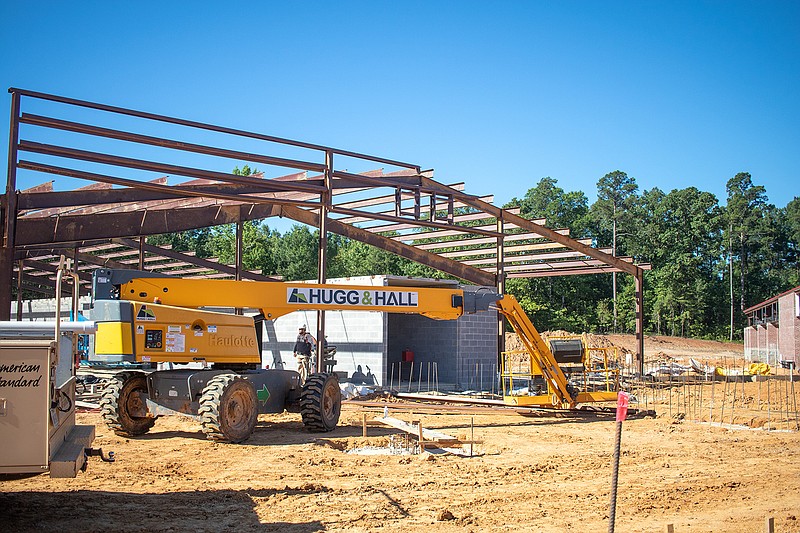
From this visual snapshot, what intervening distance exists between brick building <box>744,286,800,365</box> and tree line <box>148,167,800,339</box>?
8953 mm

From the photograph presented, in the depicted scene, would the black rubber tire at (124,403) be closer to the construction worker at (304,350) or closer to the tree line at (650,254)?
the construction worker at (304,350)

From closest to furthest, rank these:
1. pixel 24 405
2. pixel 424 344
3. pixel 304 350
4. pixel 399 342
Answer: pixel 24 405 < pixel 304 350 < pixel 424 344 < pixel 399 342

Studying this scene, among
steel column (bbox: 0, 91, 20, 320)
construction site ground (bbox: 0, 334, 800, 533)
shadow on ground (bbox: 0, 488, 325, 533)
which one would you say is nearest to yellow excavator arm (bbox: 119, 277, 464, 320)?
construction site ground (bbox: 0, 334, 800, 533)

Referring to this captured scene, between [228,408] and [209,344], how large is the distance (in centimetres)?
126

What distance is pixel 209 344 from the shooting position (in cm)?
1418

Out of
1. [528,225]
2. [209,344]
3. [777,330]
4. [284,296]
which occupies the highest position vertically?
[528,225]

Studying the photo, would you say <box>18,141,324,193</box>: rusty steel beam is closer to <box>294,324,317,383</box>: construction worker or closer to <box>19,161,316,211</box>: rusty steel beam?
<box>19,161,316,211</box>: rusty steel beam

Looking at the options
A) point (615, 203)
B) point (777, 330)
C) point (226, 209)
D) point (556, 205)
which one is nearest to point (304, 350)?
point (226, 209)

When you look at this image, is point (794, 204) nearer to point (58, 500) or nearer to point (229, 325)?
point (229, 325)

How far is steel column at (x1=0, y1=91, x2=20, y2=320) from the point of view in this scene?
14922mm

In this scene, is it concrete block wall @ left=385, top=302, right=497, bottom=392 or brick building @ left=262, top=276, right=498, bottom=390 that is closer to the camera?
brick building @ left=262, top=276, right=498, bottom=390

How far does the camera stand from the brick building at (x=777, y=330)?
4781 cm

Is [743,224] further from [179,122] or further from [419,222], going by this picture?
[179,122]

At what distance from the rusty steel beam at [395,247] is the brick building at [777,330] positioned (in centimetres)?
2626
